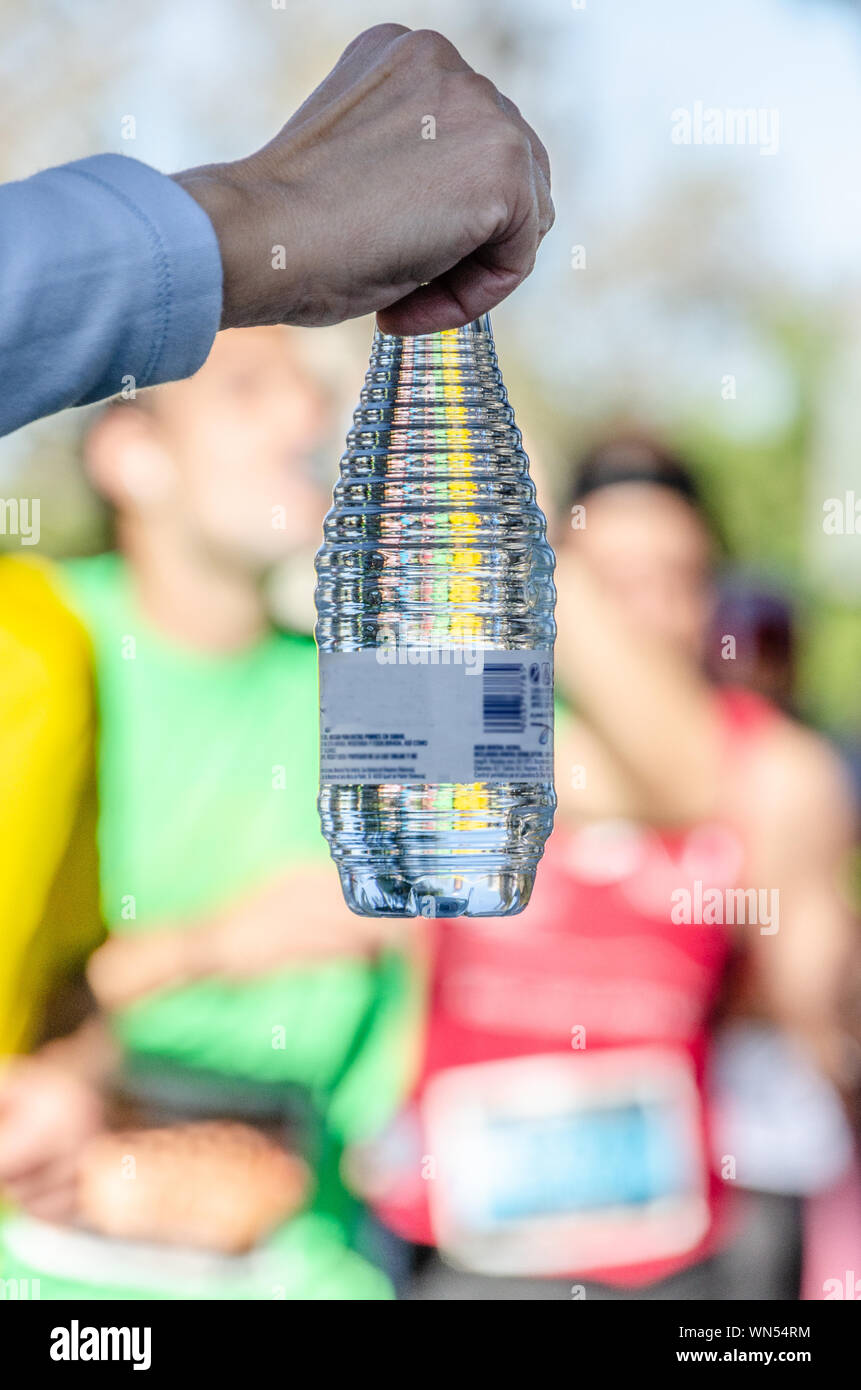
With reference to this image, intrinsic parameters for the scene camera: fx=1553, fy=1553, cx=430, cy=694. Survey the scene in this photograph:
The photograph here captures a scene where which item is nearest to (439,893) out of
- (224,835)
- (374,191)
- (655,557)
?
(374,191)

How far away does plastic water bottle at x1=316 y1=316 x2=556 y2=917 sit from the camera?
3.91 ft

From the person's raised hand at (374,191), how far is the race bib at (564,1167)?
204cm

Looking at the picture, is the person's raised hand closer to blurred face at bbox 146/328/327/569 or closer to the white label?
the white label

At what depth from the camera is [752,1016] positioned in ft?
8.89

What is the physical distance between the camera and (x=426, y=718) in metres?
0.88

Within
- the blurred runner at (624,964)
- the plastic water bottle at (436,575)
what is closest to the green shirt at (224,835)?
the blurred runner at (624,964)

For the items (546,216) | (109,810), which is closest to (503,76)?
(109,810)

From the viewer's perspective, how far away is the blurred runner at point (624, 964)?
2.65 meters

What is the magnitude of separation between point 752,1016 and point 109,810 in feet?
3.81

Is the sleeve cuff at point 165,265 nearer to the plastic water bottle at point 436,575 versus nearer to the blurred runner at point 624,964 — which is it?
the plastic water bottle at point 436,575

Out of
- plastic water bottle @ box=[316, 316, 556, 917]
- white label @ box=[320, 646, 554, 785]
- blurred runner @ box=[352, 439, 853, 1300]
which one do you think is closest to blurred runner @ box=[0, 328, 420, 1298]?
blurred runner @ box=[352, 439, 853, 1300]

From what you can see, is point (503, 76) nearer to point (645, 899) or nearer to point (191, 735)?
point (191, 735)

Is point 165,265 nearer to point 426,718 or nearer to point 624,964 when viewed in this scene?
point 426,718

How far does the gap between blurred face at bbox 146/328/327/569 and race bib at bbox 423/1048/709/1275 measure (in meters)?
0.99
